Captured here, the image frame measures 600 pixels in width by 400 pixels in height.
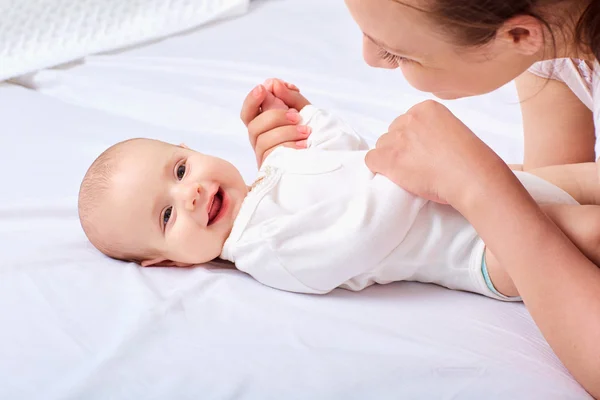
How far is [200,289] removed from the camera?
1.05 metres

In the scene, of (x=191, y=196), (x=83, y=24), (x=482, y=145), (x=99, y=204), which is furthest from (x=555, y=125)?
(x=83, y=24)

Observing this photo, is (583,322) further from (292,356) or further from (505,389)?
(292,356)

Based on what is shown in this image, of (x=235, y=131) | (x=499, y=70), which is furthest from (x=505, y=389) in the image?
(x=235, y=131)

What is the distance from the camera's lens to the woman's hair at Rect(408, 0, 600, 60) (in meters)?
0.79

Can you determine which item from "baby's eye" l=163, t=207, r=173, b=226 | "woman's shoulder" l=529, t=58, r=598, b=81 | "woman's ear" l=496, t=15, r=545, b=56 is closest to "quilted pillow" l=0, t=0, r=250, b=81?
"baby's eye" l=163, t=207, r=173, b=226

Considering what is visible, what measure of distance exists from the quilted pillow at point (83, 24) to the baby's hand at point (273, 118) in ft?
2.61

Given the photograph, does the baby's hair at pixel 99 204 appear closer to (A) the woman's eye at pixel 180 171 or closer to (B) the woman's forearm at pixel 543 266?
(A) the woman's eye at pixel 180 171

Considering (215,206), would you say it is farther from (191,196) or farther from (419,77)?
(419,77)

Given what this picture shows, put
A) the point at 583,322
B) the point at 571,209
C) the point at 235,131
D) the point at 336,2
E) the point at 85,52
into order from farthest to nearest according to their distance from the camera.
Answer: the point at 336,2 < the point at 85,52 < the point at 235,131 < the point at 571,209 < the point at 583,322

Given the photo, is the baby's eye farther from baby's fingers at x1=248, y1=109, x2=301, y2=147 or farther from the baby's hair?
baby's fingers at x1=248, y1=109, x2=301, y2=147

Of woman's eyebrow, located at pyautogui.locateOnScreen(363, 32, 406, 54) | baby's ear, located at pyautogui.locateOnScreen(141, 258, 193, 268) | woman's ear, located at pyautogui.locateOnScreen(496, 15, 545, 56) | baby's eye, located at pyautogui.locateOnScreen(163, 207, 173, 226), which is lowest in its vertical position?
baby's ear, located at pyautogui.locateOnScreen(141, 258, 193, 268)

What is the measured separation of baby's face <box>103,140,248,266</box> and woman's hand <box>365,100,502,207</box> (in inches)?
8.7

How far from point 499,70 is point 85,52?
1.29m

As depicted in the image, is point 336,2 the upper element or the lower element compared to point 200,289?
upper
